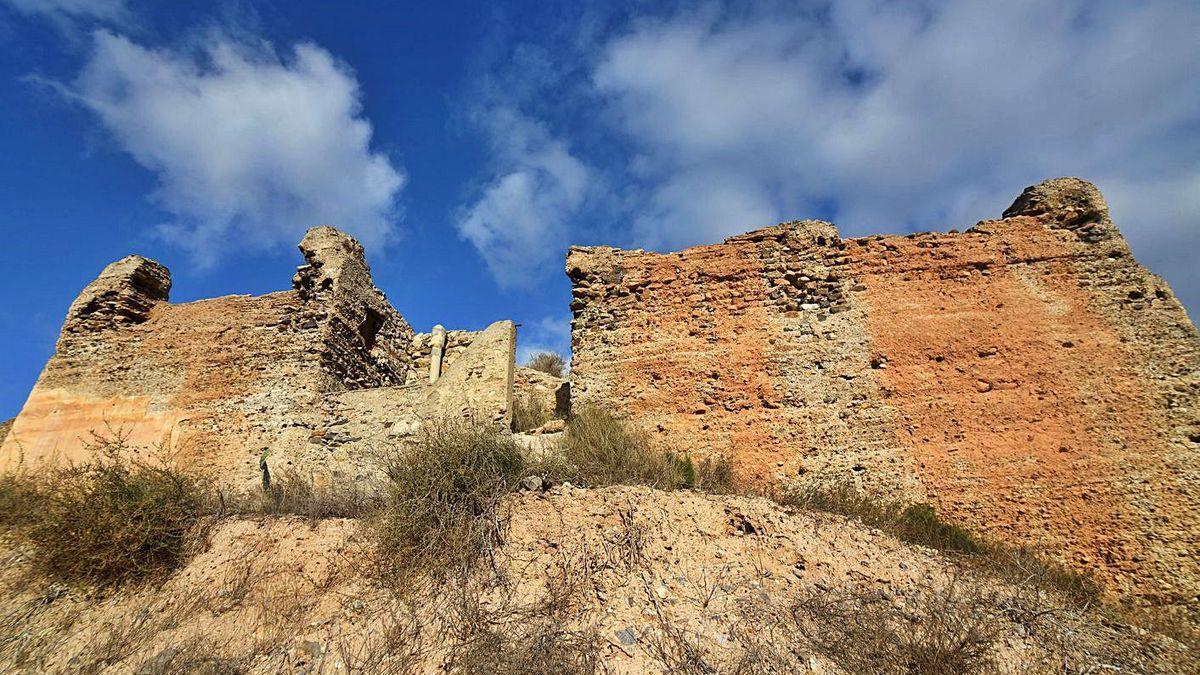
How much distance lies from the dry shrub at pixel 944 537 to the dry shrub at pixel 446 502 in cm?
299

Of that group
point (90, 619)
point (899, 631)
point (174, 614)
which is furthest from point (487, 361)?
point (899, 631)

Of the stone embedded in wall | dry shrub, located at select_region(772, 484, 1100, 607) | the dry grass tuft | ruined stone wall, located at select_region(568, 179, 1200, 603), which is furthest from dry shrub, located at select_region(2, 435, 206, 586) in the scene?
the stone embedded in wall

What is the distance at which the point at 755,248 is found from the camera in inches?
298

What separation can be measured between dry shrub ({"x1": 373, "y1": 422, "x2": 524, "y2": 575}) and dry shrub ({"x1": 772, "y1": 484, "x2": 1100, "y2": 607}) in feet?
9.81

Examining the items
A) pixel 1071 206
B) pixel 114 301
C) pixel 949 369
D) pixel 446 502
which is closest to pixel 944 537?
pixel 949 369

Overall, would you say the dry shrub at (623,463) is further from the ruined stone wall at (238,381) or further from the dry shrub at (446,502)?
the ruined stone wall at (238,381)

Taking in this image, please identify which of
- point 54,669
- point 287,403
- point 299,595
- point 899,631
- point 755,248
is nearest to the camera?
point 899,631

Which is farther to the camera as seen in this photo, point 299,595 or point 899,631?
point 299,595

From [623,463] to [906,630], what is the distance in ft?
9.66

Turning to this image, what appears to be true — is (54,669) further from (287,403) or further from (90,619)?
(287,403)

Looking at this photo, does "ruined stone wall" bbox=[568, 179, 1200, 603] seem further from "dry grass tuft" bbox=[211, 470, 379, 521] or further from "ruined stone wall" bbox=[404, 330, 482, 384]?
"ruined stone wall" bbox=[404, 330, 482, 384]

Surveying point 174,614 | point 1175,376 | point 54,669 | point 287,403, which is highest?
point 287,403

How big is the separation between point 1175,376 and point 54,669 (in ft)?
35.7

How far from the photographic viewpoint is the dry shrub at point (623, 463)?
6.09 m
